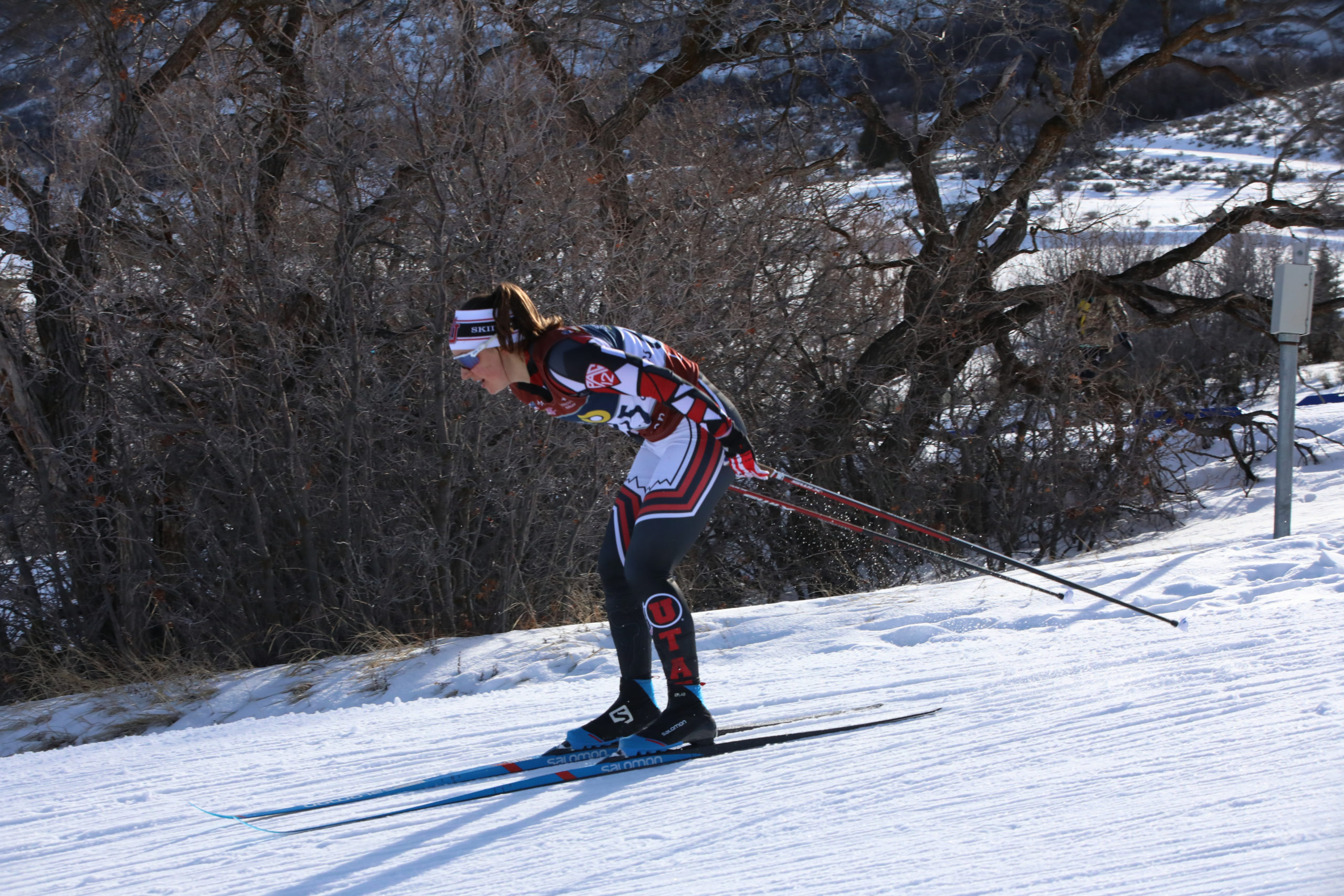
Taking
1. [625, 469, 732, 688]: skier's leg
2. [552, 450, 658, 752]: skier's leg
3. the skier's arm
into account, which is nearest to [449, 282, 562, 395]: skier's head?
the skier's arm

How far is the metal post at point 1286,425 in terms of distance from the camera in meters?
6.34

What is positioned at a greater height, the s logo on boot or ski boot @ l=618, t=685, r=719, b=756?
the s logo on boot

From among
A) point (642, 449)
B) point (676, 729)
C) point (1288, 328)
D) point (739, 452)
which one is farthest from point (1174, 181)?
point (676, 729)

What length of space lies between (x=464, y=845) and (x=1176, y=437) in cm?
999

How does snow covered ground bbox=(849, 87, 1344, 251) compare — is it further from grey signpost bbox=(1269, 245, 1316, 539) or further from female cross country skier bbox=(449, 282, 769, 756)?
female cross country skier bbox=(449, 282, 769, 756)

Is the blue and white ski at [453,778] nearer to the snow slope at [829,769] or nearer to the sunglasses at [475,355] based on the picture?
the snow slope at [829,769]

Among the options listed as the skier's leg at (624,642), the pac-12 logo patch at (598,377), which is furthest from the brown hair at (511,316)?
the skier's leg at (624,642)

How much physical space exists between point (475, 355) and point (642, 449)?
632mm

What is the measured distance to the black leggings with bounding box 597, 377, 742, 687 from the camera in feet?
10.7

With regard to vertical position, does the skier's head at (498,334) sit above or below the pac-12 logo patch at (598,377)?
above

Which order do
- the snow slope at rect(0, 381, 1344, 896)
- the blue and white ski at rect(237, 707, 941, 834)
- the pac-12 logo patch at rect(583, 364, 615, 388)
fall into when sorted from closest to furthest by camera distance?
the snow slope at rect(0, 381, 1344, 896), the blue and white ski at rect(237, 707, 941, 834), the pac-12 logo patch at rect(583, 364, 615, 388)

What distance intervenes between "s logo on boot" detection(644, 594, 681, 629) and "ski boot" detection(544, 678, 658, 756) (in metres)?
0.30

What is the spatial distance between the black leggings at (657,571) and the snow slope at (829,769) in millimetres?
413

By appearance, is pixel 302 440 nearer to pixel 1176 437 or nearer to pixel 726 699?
pixel 726 699
